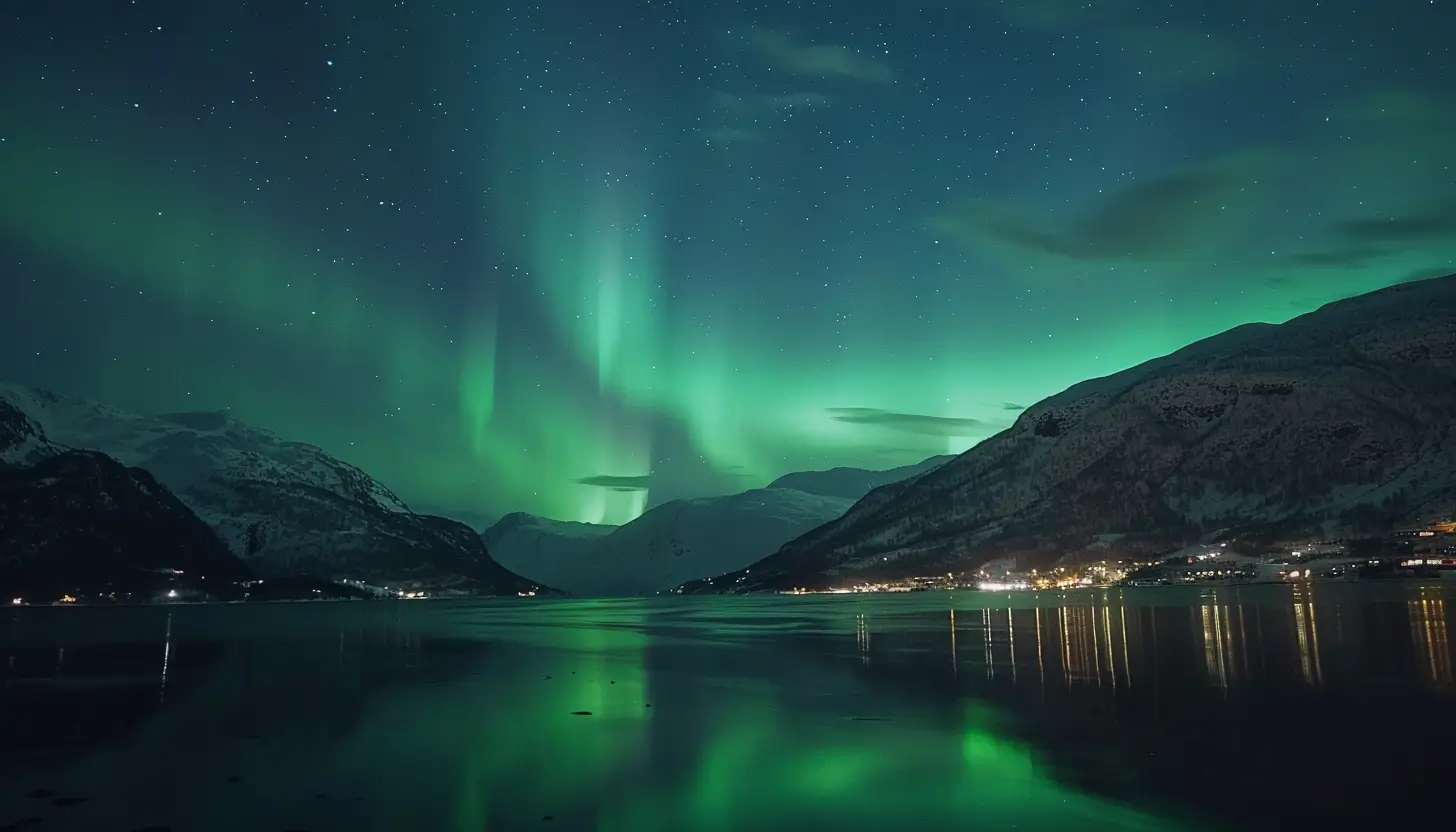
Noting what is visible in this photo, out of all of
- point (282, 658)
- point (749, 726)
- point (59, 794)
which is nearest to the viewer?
point (59, 794)

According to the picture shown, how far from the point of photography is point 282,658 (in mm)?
74938

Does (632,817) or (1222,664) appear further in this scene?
(1222,664)

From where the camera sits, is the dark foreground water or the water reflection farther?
the water reflection

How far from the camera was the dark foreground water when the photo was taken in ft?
71.9

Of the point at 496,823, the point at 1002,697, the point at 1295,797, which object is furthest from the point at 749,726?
the point at 1295,797

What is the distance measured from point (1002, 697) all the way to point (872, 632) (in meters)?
57.8

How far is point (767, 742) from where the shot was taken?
32281mm

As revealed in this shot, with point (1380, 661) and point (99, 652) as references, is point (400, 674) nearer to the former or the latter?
point (99, 652)

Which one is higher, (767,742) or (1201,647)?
(1201,647)

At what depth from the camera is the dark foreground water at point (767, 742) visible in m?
21.9

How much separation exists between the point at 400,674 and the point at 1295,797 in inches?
2083

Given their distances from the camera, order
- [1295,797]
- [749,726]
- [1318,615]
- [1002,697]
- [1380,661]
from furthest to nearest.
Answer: [1318,615]
[1380,661]
[1002,697]
[749,726]
[1295,797]

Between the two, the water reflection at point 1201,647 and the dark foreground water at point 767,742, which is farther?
the water reflection at point 1201,647

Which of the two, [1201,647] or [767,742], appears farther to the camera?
[1201,647]
